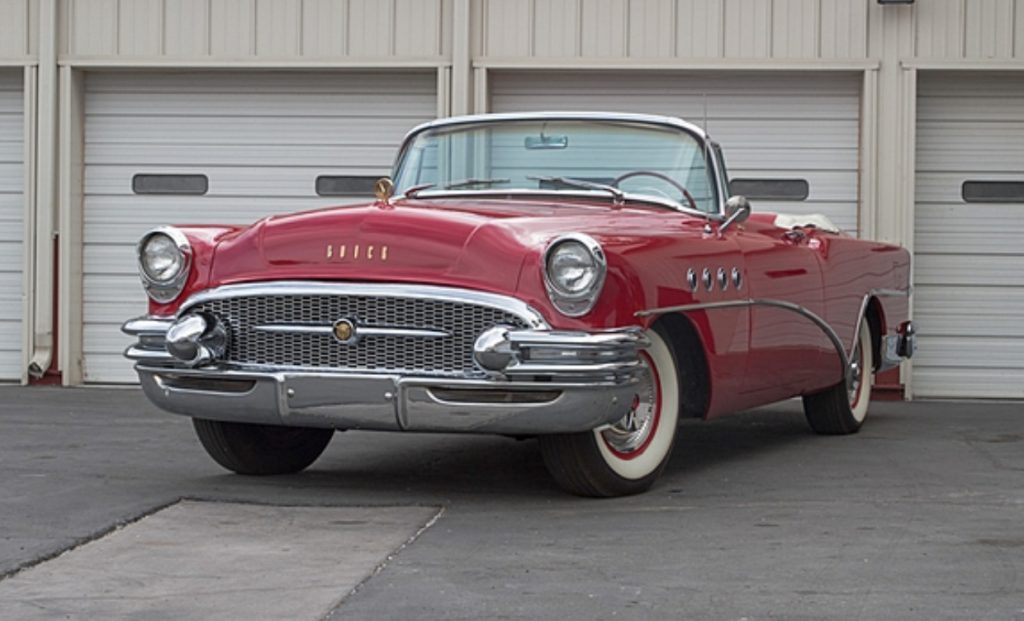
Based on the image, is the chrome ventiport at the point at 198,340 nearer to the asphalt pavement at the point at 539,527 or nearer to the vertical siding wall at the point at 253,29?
the asphalt pavement at the point at 539,527

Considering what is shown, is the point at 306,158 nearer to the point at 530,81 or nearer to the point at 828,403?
the point at 530,81

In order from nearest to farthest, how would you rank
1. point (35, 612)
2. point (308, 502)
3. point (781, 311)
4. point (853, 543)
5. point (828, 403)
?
point (35, 612) < point (853, 543) < point (308, 502) < point (781, 311) < point (828, 403)

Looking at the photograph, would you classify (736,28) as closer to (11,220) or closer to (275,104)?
(275,104)

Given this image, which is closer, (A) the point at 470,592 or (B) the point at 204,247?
(A) the point at 470,592

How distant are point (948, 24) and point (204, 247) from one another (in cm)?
678

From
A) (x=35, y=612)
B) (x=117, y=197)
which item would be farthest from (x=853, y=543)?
(x=117, y=197)

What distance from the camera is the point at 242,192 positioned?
12234mm

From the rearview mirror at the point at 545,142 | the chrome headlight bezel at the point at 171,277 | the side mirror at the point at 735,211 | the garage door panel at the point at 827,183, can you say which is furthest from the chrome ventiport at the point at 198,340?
the garage door panel at the point at 827,183

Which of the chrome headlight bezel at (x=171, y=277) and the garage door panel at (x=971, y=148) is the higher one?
the garage door panel at (x=971, y=148)

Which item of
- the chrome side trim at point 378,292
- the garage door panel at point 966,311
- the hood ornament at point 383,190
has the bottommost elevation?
the garage door panel at point 966,311

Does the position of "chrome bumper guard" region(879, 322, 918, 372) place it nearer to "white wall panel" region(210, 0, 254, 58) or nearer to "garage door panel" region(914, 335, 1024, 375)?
"garage door panel" region(914, 335, 1024, 375)

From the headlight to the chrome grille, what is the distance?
0.15 m

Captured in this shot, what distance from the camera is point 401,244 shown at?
5867 millimetres

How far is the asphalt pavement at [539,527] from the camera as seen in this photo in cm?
434
